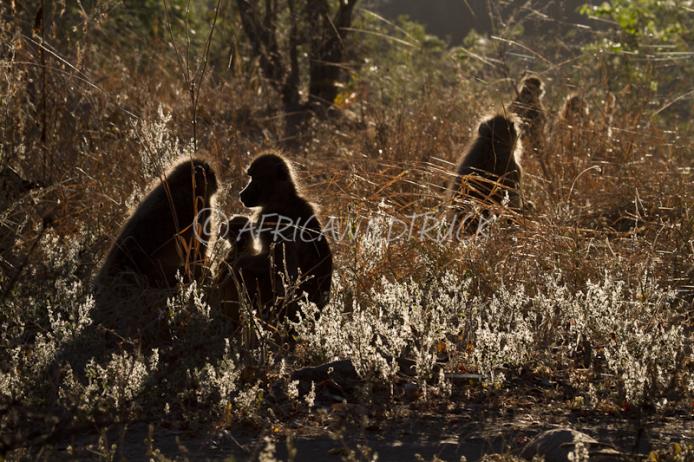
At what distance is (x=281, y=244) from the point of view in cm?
517

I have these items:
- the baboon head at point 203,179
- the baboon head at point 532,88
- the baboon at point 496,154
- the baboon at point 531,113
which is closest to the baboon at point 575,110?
the baboon at point 531,113

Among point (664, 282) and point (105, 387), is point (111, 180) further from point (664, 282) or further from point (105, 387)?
point (664, 282)

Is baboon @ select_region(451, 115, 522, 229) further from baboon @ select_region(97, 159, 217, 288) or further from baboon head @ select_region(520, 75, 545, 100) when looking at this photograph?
baboon @ select_region(97, 159, 217, 288)

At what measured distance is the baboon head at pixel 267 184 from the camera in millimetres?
5461

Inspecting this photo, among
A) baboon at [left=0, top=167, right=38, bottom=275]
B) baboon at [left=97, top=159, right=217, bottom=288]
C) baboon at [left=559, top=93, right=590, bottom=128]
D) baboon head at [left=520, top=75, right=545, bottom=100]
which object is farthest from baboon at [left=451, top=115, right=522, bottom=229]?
baboon at [left=0, top=167, right=38, bottom=275]

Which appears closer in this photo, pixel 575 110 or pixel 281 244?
pixel 281 244

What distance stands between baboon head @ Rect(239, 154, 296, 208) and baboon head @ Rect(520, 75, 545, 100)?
4.44 metres

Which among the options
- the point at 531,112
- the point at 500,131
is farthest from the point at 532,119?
the point at 531,112

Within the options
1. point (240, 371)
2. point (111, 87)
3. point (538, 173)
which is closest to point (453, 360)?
point (240, 371)

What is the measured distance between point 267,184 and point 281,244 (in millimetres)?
462

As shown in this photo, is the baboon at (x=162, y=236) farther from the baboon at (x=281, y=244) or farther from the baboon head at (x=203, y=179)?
the baboon at (x=281, y=244)

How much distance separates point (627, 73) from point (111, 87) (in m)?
5.65

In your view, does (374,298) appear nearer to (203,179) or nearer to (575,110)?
(203,179)

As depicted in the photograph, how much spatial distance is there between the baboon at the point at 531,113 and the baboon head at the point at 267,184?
2.27 meters
